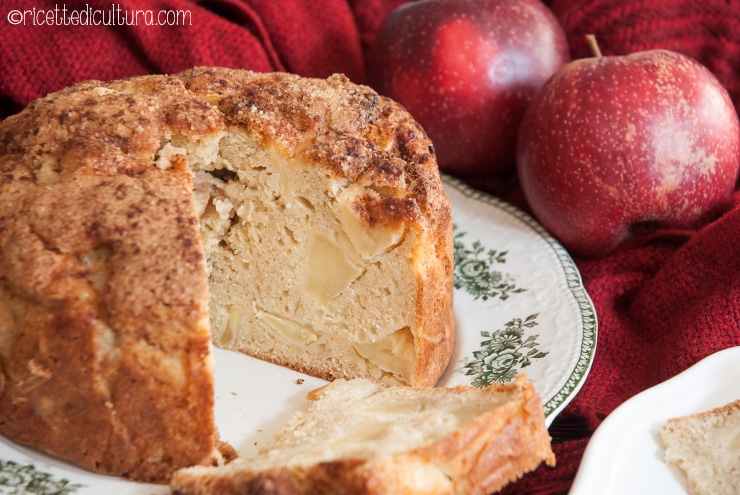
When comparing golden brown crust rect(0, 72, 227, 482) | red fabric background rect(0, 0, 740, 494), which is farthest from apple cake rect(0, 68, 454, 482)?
red fabric background rect(0, 0, 740, 494)

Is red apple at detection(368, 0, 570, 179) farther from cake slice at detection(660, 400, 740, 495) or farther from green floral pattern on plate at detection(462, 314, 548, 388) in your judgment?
cake slice at detection(660, 400, 740, 495)

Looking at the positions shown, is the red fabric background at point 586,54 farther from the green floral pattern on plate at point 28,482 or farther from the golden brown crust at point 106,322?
the green floral pattern on plate at point 28,482

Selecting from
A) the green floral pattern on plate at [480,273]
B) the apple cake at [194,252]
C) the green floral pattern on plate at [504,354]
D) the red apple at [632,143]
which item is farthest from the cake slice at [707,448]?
the red apple at [632,143]

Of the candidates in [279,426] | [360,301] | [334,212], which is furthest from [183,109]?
[279,426]

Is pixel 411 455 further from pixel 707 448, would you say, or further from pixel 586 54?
pixel 586 54

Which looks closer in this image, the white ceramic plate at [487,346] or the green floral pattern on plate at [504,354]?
the white ceramic plate at [487,346]
